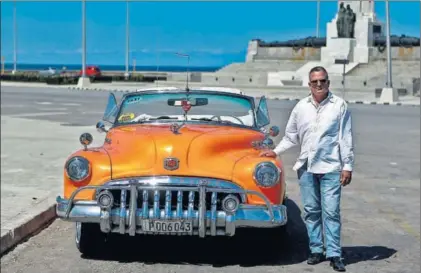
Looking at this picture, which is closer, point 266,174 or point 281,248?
point 266,174

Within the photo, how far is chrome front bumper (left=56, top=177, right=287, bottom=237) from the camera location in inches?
238

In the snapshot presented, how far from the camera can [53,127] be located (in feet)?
65.1

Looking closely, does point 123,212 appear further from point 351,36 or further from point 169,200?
point 351,36

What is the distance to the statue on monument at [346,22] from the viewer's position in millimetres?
54156

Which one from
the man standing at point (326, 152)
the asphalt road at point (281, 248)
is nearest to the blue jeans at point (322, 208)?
the man standing at point (326, 152)

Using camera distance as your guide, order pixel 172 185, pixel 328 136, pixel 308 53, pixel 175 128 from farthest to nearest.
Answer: pixel 308 53
pixel 175 128
pixel 328 136
pixel 172 185

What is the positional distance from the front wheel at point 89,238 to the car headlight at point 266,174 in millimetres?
1478

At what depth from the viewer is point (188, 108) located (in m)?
7.66

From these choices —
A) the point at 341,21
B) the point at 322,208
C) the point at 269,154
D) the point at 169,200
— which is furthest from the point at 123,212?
the point at 341,21

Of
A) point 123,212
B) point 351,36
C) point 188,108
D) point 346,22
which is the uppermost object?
point 346,22

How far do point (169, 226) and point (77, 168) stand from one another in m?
0.99

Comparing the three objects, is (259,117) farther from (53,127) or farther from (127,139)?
(53,127)

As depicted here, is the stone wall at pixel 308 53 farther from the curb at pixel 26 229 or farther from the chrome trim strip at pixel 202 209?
the chrome trim strip at pixel 202 209

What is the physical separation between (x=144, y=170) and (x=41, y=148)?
29.6ft
